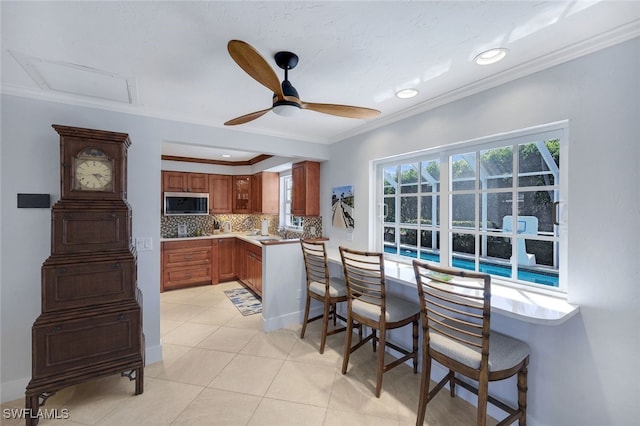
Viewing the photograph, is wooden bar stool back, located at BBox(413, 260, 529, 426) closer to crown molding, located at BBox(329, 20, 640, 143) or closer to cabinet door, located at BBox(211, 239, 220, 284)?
crown molding, located at BBox(329, 20, 640, 143)

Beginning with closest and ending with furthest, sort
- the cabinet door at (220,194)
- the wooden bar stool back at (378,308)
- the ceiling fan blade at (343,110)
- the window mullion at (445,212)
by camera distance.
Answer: the ceiling fan blade at (343,110) → the wooden bar stool back at (378,308) → the window mullion at (445,212) → the cabinet door at (220,194)

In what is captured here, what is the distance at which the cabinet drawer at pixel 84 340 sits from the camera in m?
1.83

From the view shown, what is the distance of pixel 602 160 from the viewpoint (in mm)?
1532

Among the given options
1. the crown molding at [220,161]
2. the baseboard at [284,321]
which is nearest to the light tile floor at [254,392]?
the baseboard at [284,321]

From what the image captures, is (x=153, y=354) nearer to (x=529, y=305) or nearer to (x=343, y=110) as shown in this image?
(x=343, y=110)

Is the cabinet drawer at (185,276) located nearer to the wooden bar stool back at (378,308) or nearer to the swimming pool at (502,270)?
the wooden bar stool back at (378,308)

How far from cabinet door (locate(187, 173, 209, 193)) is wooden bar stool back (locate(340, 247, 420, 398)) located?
3933mm

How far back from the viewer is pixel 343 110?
1901mm

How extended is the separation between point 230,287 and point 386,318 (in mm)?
3519

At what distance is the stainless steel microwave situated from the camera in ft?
16.2

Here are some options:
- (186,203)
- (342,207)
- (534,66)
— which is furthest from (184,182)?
(534,66)

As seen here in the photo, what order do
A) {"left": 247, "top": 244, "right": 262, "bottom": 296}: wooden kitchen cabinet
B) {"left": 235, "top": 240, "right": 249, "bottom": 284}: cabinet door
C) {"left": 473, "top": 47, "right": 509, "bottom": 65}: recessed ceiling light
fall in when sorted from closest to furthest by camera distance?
{"left": 473, "top": 47, "right": 509, "bottom": 65}: recessed ceiling light < {"left": 247, "top": 244, "right": 262, "bottom": 296}: wooden kitchen cabinet < {"left": 235, "top": 240, "right": 249, "bottom": 284}: cabinet door

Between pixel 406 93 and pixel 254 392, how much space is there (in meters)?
2.73

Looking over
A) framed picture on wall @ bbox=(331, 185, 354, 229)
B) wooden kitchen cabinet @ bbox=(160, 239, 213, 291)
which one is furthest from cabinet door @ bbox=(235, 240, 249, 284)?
framed picture on wall @ bbox=(331, 185, 354, 229)
